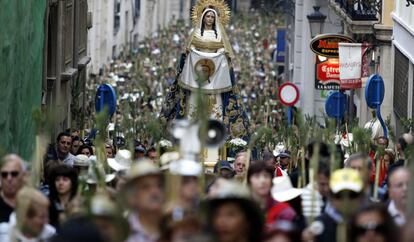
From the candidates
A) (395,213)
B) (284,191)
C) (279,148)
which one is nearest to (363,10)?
(279,148)

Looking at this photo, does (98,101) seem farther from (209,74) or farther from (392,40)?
(392,40)

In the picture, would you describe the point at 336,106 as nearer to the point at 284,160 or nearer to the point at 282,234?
the point at 284,160

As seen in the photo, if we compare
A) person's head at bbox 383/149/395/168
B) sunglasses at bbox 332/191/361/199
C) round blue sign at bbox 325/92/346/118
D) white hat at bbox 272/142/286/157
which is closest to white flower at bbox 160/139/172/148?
person's head at bbox 383/149/395/168

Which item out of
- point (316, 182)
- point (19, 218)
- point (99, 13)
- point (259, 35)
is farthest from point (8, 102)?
point (259, 35)

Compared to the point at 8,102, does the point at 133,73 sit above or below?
below

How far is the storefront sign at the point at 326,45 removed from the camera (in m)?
36.0

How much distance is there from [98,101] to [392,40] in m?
6.64

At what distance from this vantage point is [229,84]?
2950 centimetres


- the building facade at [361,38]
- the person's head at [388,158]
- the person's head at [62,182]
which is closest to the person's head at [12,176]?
the person's head at [62,182]

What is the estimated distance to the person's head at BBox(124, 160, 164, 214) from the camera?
11.1 metres

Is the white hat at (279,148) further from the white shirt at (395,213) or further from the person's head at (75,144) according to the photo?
the white shirt at (395,213)

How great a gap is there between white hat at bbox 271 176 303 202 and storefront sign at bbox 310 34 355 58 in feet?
68.5

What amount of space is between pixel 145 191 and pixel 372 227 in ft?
4.38

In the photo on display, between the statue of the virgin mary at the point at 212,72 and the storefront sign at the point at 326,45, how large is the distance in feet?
21.6
